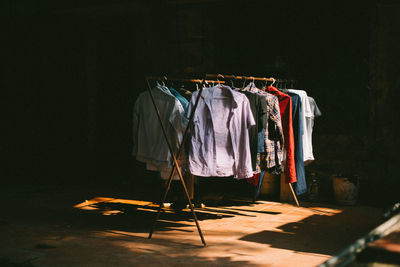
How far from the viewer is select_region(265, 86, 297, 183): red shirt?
20.4 ft

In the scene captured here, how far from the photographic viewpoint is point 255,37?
7.96 meters

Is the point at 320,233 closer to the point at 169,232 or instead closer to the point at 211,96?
the point at 169,232

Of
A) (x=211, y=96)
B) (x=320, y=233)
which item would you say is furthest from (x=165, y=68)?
(x=320, y=233)

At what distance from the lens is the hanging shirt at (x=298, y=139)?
6.38 m

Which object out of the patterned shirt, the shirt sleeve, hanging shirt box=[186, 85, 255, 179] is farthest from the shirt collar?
the patterned shirt

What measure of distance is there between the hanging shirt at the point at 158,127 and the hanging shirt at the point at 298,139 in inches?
65.6

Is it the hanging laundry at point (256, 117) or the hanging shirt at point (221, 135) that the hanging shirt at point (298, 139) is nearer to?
the hanging laundry at point (256, 117)

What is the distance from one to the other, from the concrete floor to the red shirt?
0.59m

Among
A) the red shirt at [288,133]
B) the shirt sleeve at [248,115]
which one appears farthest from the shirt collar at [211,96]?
the red shirt at [288,133]

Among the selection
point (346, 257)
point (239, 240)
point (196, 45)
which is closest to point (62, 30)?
point (196, 45)

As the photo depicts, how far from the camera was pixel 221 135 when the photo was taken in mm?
5699

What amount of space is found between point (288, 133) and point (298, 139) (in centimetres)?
21

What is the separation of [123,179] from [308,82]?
4.18 m

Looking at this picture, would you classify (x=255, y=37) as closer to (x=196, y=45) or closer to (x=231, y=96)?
(x=196, y=45)
